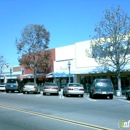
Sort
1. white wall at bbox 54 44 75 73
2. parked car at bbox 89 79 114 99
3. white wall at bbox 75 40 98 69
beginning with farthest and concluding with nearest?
white wall at bbox 54 44 75 73, white wall at bbox 75 40 98 69, parked car at bbox 89 79 114 99

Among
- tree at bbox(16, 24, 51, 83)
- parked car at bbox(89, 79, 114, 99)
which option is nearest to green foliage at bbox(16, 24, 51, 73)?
tree at bbox(16, 24, 51, 83)

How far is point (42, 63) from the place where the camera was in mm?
40719

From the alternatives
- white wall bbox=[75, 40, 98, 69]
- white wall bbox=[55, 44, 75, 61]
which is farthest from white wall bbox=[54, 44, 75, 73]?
white wall bbox=[75, 40, 98, 69]

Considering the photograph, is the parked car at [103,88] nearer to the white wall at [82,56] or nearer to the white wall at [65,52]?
the white wall at [82,56]

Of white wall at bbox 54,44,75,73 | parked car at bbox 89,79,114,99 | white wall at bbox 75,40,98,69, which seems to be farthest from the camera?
white wall at bbox 54,44,75,73

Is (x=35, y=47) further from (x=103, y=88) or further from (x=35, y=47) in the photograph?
(x=103, y=88)

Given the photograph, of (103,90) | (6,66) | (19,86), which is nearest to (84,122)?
(103,90)

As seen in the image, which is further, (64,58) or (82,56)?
(64,58)

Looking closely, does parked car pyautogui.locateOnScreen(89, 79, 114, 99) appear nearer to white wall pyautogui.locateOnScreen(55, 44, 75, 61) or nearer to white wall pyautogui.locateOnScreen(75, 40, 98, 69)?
white wall pyautogui.locateOnScreen(75, 40, 98, 69)

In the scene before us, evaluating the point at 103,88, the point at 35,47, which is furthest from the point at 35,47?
the point at 103,88

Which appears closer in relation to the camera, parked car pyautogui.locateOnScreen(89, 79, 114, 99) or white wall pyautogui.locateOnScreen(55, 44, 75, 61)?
parked car pyautogui.locateOnScreen(89, 79, 114, 99)

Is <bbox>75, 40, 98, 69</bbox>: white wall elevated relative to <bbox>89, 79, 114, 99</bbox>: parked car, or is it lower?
elevated

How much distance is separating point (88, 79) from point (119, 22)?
38.4 feet

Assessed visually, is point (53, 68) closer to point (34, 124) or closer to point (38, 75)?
point (38, 75)
